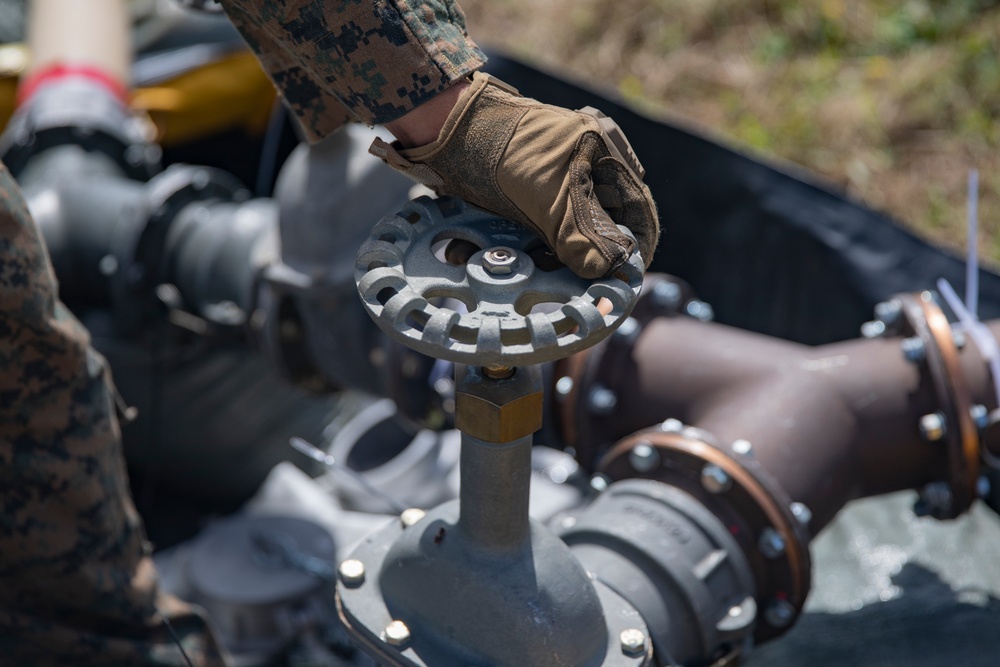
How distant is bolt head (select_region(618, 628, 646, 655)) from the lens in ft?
3.07

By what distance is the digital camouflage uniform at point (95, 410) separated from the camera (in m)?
0.91

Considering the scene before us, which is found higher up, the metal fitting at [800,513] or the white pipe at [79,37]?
the white pipe at [79,37]

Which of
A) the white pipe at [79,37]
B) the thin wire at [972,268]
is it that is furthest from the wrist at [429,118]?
the white pipe at [79,37]

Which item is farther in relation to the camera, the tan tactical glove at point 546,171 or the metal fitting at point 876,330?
the metal fitting at point 876,330

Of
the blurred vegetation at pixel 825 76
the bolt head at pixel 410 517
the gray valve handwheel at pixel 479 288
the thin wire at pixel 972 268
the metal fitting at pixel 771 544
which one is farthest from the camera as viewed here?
the blurred vegetation at pixel 825 76

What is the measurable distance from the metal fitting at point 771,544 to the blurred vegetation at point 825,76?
1.49 meters

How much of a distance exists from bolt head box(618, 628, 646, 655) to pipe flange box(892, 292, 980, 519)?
0.46m

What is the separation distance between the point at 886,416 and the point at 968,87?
1.89 m

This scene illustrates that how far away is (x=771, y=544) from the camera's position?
1.10 meters

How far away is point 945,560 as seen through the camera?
148 centimetres

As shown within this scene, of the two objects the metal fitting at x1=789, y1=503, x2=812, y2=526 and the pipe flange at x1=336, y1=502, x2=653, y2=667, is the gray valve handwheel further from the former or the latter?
the metal fitting at x1=789, y1=503, x2=812, y2=526

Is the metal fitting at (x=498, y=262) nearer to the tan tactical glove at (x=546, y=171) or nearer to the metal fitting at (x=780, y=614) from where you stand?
the tan tactical glove at (x=546, y=171)

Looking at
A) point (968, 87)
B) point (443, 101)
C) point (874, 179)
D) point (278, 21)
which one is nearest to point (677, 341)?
point (443, 101)

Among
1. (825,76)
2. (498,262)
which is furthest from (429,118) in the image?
(825,76)
